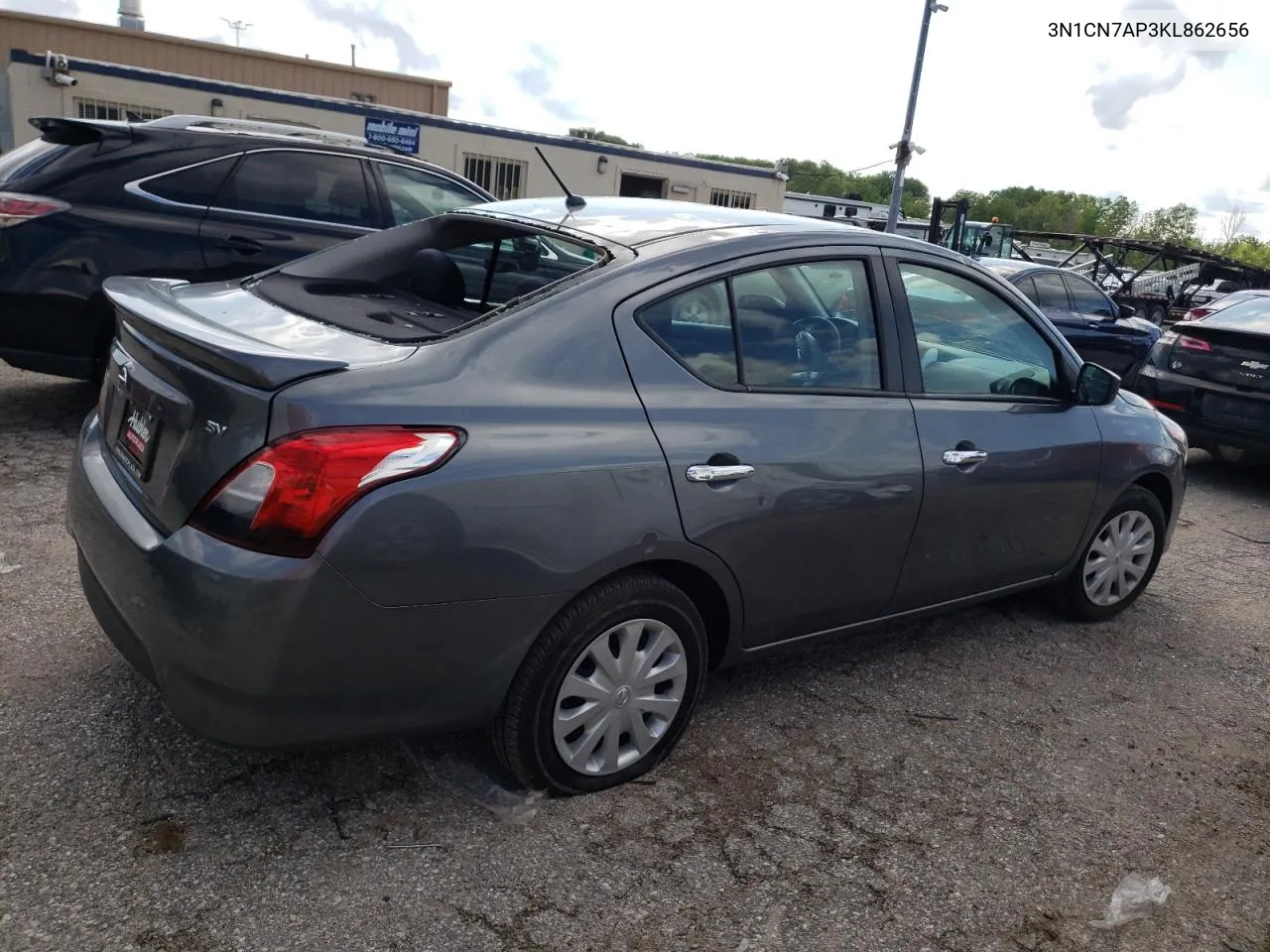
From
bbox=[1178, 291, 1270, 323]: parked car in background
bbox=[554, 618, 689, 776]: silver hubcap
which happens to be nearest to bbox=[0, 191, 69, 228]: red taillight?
bbox=[554, 618, 689, 776]: silver hubcap

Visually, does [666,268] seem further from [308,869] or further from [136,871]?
[136,871]

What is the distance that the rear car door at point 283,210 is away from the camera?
579 cm

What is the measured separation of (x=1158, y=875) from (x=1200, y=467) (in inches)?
252

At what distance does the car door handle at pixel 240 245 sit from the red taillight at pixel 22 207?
0.81m

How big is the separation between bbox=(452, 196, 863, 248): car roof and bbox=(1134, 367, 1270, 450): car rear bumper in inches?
203

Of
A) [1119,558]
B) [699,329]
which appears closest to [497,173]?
[1119,558]

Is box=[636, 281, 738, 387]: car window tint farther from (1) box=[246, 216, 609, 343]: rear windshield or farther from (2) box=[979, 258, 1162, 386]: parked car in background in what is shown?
(2) box=[979, 258, 1162, 386]: parked car in background

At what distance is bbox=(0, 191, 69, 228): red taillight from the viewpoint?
5.19 metres

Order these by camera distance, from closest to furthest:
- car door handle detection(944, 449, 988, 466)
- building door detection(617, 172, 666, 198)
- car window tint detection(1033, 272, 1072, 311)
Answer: car door handle detection(944, 449, 988, 466) → car window tint detection(1033, 272, 1072, 311) → building door detection(617, 172, 666, 198)

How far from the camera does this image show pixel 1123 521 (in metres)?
4.43

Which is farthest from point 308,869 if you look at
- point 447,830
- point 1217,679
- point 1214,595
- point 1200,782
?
point 1214,595

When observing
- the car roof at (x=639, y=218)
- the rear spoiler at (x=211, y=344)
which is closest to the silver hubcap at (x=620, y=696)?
the rear spoiler at (x=211, y=344)

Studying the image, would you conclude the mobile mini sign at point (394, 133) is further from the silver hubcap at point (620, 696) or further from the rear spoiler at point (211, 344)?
the silver hubcap at point (620, 696)

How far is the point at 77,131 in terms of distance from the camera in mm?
5434
